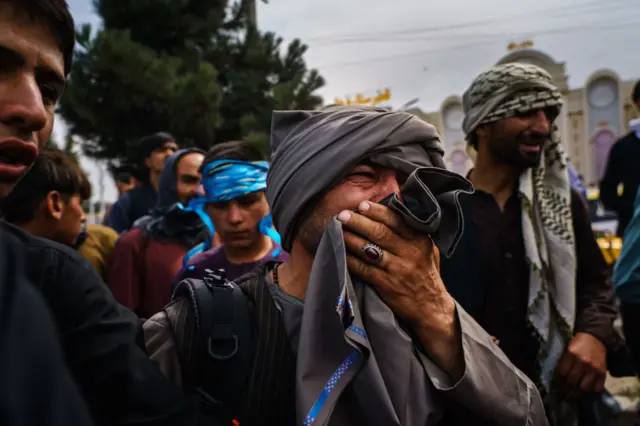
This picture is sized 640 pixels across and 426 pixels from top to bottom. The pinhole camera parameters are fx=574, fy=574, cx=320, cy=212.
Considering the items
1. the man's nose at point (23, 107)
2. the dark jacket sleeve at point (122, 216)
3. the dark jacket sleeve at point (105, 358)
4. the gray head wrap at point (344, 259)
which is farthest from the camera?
the dark jacket sleeve at point (122, 216)

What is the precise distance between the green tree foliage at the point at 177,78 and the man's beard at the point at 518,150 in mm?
9061

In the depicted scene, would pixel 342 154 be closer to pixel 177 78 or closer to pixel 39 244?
pixel 39 244

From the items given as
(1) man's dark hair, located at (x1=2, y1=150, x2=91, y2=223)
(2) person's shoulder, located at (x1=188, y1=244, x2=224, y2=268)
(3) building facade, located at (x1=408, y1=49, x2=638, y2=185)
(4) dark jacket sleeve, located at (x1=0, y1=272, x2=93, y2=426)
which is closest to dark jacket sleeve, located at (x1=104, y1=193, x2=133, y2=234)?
(1) man's dark hair, located at (x1=2, y1=150, x2=91, y2=223)

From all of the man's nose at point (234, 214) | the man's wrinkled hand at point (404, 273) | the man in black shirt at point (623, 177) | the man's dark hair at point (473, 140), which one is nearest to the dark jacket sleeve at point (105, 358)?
the man's wrinkled hand at point (404, 273)

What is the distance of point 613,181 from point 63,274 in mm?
5159

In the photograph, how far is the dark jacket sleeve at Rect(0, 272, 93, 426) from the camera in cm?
66

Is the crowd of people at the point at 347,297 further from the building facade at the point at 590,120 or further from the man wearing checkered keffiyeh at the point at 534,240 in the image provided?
the building facade at the point at 590,120

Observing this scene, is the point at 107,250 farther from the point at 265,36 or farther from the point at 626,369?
the point at 265,36

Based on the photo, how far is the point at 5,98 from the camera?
36.7 inches

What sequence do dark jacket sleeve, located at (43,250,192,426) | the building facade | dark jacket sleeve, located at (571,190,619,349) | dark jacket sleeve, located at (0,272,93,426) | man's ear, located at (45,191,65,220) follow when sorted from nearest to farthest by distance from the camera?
dark jacket sleeve, located at (0,272,93,426)
dark jacket sleeve, located at (43,250,192,426)
dark jacket sleeve, located at (571,190,619,349)
man's ear, located at (45,191,65,220)
the building facade

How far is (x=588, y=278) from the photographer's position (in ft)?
9.09

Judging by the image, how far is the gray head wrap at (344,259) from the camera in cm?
130

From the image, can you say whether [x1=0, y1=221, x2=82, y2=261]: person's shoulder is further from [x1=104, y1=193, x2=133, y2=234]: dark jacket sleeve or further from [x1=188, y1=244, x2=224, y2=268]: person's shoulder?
[x1=104, y1=193, x2=133, y2=234]: dark jacket sleeve

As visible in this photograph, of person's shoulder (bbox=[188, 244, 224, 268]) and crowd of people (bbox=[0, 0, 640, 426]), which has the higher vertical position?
crowd of people (bbox=[0, 0, 640, 426])
